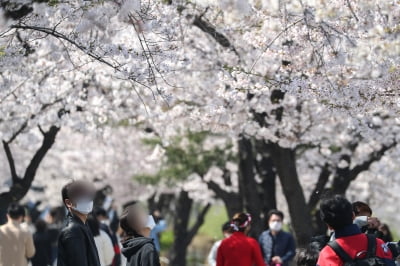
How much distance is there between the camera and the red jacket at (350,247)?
5.30 metres

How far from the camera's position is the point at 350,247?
5.31 m

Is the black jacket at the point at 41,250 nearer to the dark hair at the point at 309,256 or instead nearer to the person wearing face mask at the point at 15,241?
the person wearing face mask at the point at 15,241

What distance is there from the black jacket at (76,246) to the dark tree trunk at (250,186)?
8377 mm

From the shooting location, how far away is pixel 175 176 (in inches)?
727

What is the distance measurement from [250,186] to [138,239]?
8203 mm

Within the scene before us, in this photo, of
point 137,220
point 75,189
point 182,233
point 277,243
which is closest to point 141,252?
point 137,220

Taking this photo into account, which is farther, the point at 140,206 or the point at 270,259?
the point at 270,259

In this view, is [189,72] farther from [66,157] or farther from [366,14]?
[66,157]

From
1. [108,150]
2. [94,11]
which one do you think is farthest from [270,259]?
[108,150]

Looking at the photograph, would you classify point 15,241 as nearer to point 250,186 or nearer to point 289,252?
point 289,252

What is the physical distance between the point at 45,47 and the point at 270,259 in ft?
14.3

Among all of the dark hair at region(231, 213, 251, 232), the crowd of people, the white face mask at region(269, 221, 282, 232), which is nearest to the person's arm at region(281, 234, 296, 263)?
the white face mask at region(269, 221, 282, 232)

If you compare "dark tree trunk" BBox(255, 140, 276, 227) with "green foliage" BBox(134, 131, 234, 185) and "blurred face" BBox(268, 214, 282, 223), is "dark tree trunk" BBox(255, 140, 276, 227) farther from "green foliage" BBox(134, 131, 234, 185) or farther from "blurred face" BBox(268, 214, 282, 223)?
"blurred face" BBox(268, 214, 282, 223)

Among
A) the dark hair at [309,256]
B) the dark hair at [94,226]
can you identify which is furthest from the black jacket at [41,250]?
the dark hair at [309,256]
